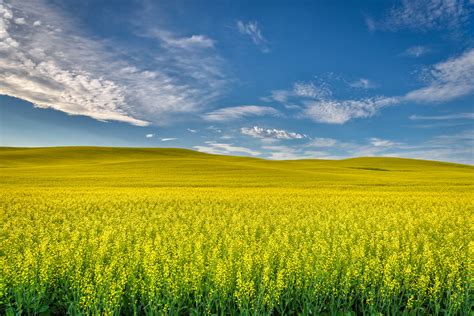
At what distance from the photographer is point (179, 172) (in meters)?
52.4

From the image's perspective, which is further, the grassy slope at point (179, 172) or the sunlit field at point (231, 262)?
the grassy slope at point (179, 172)

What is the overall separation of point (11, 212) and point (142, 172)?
36411 millimetres

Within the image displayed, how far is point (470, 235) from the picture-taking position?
11.8 m

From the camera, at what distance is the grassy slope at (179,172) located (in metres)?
40.5

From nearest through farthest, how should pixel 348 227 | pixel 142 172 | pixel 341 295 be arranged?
pixel 341 295, pixel 348 227, pixel 142 172

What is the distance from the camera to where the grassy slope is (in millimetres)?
40531

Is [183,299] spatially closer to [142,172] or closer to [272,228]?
[272,228]

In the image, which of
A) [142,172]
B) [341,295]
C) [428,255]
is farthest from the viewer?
[142,172]

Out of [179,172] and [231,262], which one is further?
[179,172]

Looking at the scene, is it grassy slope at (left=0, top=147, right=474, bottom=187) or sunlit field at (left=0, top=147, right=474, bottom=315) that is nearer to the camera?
sunlit field at (left=0, top=147, right=474, bottom=315)

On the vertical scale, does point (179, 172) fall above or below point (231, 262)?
below

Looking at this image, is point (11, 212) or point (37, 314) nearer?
point (37, 314)

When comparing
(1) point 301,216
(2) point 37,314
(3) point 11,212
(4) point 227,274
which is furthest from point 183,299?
(3) point 11,212

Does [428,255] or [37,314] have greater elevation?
[428,255]
